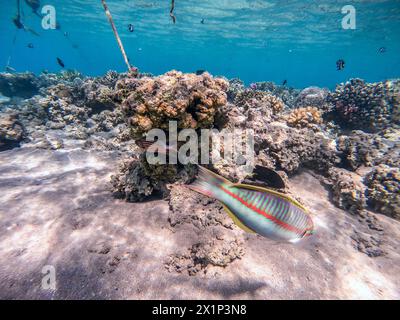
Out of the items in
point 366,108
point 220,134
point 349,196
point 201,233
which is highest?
point 366,108

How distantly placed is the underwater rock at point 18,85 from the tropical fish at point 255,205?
17.2 meters

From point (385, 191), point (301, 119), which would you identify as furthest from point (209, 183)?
point (301, 119)

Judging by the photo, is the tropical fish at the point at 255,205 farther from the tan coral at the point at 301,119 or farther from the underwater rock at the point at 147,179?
the tan coral at the point at 301,119

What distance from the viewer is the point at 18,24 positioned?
47.3 feet

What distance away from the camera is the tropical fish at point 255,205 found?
1811 millimetres

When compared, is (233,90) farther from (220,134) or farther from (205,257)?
(205,257)

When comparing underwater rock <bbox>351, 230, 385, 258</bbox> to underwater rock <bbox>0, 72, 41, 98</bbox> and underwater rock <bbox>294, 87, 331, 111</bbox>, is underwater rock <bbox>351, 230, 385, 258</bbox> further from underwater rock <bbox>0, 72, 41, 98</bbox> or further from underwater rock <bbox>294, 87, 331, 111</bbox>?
underwater rock <bbox>0, 72, 41, 98</bbox>

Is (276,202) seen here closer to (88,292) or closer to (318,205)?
(88,292)

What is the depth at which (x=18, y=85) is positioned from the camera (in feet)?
46.5

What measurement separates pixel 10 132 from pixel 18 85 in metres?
9.52
